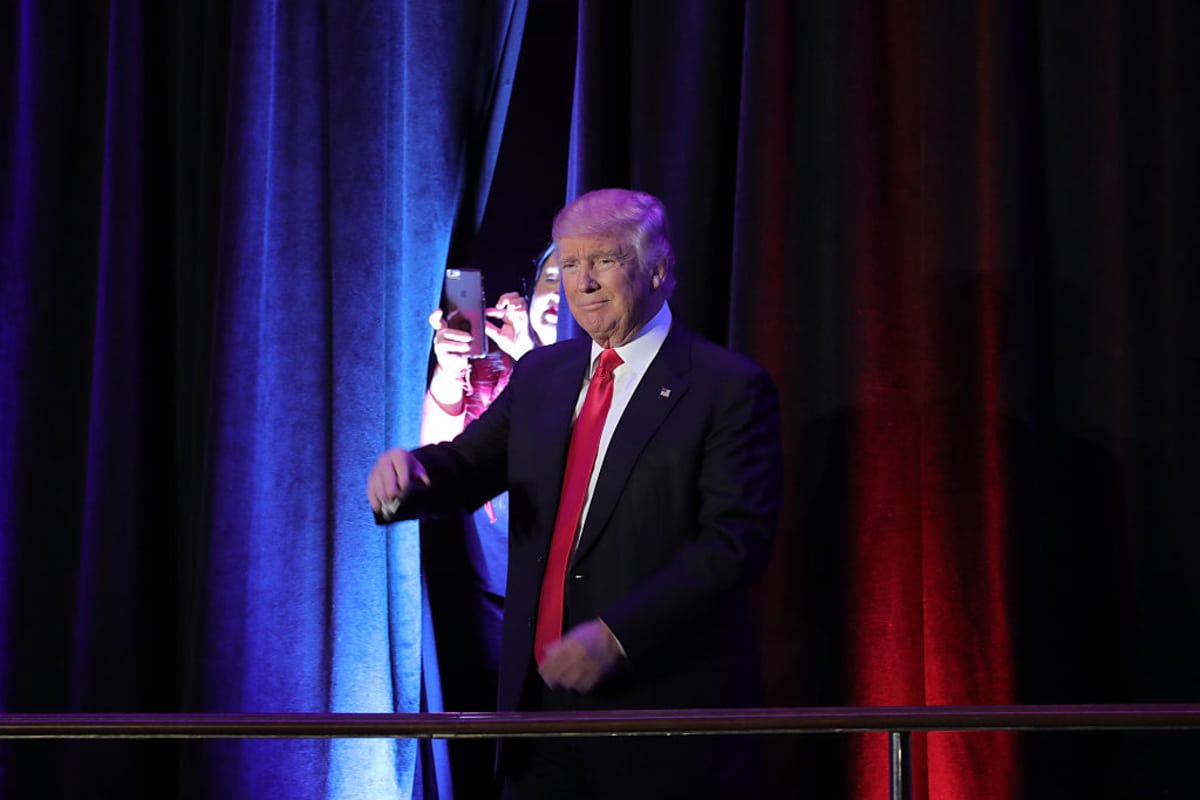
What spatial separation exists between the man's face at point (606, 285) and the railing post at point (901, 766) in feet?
2.79

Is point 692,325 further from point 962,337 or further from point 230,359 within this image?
point 230,359

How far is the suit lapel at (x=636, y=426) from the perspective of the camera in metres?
1.77

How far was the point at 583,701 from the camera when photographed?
1732mm

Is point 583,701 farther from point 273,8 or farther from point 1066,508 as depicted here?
point 273,8

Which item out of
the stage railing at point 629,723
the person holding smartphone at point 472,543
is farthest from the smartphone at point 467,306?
the stage railing at point 629,723

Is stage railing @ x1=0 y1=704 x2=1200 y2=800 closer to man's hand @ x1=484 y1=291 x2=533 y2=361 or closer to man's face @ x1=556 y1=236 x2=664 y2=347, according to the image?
man's face @ x1=556 y1=236 x2=664 y2=347

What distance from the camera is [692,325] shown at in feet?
8.23

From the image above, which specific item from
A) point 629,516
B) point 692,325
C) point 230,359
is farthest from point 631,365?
point 230,359

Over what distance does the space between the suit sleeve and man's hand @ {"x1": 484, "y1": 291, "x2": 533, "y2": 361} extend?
0.98 metres

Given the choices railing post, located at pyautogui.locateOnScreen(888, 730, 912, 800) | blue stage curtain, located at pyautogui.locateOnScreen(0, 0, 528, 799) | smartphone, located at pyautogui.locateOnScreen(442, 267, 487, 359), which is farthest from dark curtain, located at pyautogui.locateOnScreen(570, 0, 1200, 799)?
railing post, located at pyautogui.locateOnScreen(888, 730, 912, 800)

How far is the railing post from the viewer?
1.22 meters

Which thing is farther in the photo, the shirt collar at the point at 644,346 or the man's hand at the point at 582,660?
the shirt collar at the point at 644,346

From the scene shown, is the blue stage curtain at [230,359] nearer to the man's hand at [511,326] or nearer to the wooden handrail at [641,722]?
the man's hand at [511,326]

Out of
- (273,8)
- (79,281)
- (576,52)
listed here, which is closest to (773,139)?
(576,52)
